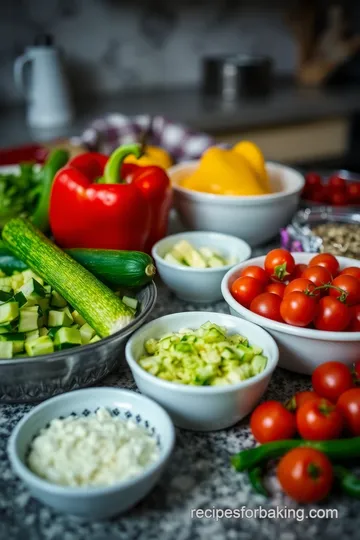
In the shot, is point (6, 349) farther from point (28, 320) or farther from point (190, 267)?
point (190, 267)

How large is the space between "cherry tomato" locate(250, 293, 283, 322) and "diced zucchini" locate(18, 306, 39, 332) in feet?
1.14

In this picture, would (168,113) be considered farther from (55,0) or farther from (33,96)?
(55,0)

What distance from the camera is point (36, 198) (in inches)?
55.7

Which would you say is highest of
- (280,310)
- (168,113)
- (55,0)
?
(55,0)

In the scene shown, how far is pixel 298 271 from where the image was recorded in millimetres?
1066

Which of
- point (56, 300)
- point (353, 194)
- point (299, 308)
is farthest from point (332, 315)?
point (353, 194)

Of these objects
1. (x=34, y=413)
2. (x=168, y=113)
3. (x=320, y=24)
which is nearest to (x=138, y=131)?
(x=168, y=113)

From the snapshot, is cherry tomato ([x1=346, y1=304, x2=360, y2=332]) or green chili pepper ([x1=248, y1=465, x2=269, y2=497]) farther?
cherry tomato ([x1=346, y1=304, x2=360, y2=332])

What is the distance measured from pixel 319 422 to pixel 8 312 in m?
0.49

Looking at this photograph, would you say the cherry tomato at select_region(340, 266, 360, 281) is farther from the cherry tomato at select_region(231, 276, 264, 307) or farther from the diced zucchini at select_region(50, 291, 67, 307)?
the diced zucchini at select_region(50, 291, 67, 307)

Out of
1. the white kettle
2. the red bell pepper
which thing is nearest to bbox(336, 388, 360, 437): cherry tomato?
the red bell pepper

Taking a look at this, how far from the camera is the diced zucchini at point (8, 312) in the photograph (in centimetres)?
90

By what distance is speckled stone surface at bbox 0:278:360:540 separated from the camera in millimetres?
671

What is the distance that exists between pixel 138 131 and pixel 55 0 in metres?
1.33
